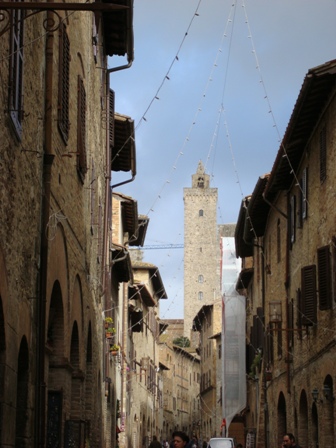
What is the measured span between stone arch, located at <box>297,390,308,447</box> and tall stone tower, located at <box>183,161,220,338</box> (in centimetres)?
10025

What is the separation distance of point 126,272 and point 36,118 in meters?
19.7

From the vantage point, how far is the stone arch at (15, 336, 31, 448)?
10.8 meters

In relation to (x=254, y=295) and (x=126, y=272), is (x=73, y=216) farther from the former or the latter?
(x=254, y=295)

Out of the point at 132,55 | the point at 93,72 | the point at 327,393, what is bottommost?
the point at 327,393

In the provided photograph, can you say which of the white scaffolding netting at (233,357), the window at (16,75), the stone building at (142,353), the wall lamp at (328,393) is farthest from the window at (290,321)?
the window at (16,75)

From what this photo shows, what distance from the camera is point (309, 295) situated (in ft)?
72.1

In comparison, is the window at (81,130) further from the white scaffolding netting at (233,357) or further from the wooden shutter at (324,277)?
the white scaffolding netting at (233,357)

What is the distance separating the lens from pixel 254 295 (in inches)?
1516

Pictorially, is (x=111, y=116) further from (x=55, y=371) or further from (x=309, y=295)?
(x=55, y=371)

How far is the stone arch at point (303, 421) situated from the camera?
23969 mm

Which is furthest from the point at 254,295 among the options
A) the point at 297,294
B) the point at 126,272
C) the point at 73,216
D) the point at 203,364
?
the point at 203,364

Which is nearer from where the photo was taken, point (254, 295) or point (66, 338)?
point (66, 338)

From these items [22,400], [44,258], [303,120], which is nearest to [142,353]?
[303,120]

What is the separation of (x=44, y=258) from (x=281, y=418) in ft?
60.3
